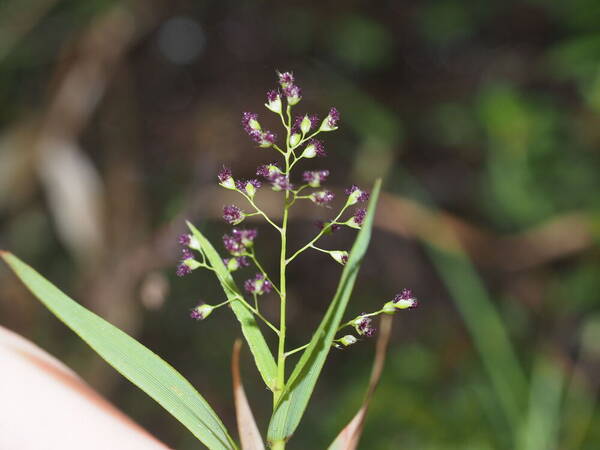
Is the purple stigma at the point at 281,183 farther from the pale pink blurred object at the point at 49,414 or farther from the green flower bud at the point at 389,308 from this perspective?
the pale pink blurred object at the point at 49,414

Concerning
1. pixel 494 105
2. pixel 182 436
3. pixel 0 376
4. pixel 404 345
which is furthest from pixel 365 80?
pixel 0 376

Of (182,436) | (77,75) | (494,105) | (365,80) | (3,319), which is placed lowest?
(182,436)

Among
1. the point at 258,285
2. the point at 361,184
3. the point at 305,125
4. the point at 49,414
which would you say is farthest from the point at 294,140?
the point at 361,184

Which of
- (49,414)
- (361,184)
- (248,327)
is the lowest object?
(49,414)

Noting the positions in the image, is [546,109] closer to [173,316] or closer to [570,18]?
[570,18]

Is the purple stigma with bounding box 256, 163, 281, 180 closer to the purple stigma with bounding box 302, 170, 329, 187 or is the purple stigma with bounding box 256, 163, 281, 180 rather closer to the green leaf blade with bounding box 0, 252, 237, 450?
the purple stigma with bounding box 302, 170, 329, 187

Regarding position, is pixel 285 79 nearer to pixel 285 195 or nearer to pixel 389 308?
pixel 285 195

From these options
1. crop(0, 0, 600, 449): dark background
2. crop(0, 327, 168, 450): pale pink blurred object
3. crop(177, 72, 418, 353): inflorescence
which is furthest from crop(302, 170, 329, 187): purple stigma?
crop(0, 0, 600, 449): dark background
